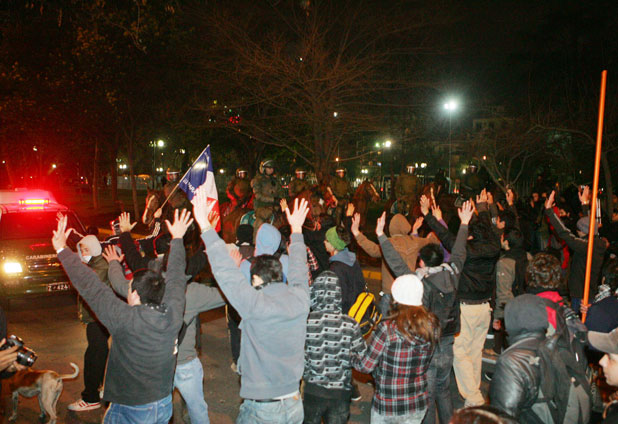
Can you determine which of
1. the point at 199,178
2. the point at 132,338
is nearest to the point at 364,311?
the point at 132,338

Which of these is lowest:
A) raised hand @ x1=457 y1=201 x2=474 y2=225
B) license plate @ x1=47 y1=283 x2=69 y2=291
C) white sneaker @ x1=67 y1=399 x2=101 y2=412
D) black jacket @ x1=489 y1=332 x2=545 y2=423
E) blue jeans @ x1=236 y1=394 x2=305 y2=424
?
white sneaker @ x1=67 y1=399 x2=101 y2=412

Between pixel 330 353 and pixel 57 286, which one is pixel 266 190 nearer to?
pixel 57 286

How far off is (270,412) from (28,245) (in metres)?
8.00

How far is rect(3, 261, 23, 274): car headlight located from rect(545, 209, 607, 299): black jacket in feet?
28.7

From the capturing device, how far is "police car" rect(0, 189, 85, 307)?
9.53 meters

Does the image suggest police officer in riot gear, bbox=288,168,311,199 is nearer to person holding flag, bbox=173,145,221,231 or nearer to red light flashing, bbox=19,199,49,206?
red light flashing, bbox=19,199,49,206

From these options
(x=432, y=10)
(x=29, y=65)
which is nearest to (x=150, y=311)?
(x=432, y=10)

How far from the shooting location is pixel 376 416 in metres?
3.89

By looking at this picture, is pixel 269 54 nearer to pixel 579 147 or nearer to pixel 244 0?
pixel 244 0

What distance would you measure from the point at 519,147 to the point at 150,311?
2344cm

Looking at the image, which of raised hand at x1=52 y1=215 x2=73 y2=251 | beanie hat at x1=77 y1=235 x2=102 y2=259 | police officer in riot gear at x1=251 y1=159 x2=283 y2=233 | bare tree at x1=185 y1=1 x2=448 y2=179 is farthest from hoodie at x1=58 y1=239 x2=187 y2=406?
bare tree at x1=185 y1=1 x2=448 y2=179

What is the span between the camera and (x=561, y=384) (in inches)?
124

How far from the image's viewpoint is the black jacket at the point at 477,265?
5.67 m

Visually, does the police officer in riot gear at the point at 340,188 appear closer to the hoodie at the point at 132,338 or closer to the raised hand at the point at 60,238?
the raised hand at the point at 60,238
